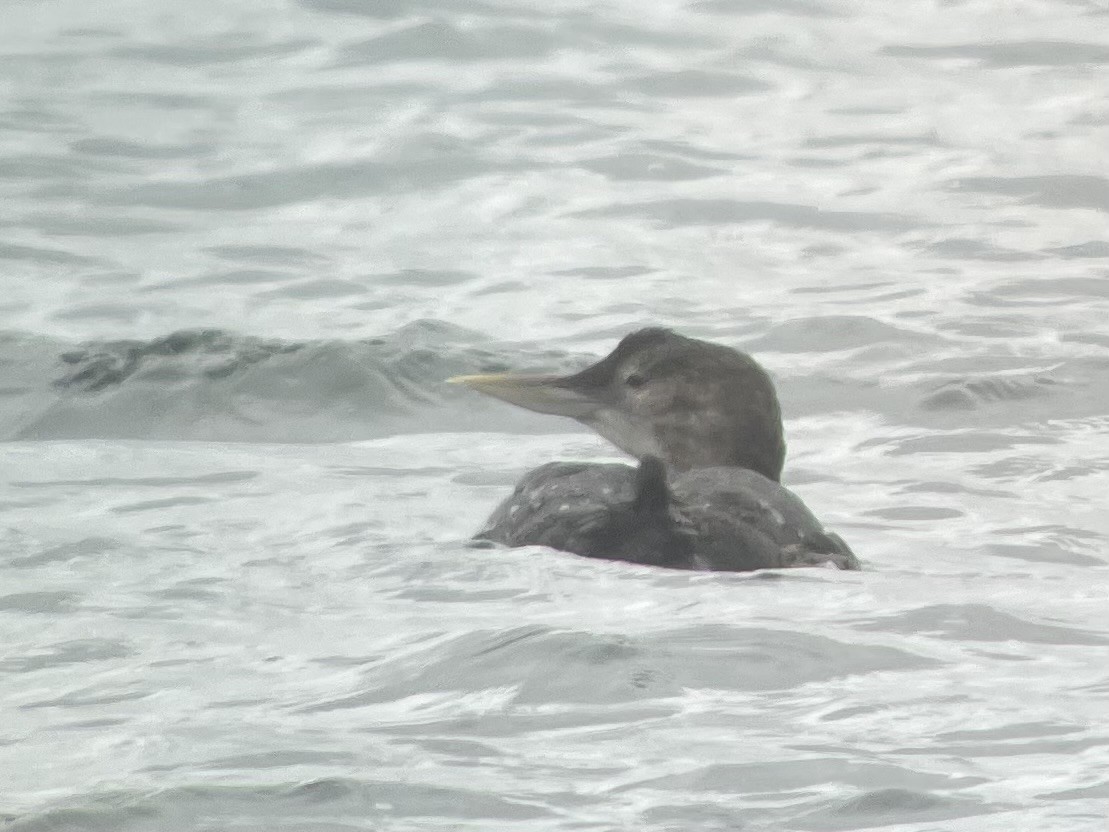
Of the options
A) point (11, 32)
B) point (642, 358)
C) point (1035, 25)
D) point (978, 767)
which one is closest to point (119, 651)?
point (978, 767)

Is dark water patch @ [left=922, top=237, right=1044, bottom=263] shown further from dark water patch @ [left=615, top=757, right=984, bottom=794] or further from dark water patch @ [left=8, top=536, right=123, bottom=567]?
dark water patch @ [left=615, top=757, right=984, bottom=794]

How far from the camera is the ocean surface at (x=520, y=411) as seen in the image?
14.7 feet

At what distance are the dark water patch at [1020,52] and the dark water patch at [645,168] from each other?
292 cm

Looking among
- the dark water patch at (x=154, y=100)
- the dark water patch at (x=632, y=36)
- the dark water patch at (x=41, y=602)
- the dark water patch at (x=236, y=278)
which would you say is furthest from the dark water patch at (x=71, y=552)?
the dark water patch at (x=632, y=36)

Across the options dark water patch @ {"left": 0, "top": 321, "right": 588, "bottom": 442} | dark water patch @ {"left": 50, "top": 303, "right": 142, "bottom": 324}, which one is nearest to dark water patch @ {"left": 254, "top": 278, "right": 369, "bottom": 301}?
dark water patch @ {"left": 50, "top": 303, "right": 142, "bottom": 324}

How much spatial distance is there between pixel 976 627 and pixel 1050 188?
7.67 m

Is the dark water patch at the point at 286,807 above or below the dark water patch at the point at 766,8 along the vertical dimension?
above

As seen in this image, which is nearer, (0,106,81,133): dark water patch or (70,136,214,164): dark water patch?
(70,136,214,164): dark water patch

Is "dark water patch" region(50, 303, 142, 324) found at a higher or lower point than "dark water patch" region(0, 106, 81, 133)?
lower

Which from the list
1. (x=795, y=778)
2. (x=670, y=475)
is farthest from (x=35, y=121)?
(x=795, y=778)

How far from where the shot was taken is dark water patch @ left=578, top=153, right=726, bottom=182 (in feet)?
43.4

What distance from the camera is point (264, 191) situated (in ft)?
42.4

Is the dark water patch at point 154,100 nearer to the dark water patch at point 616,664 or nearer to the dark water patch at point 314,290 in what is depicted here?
the dark water patch at point 314,290

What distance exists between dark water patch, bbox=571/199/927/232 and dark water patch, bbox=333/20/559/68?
332cm
